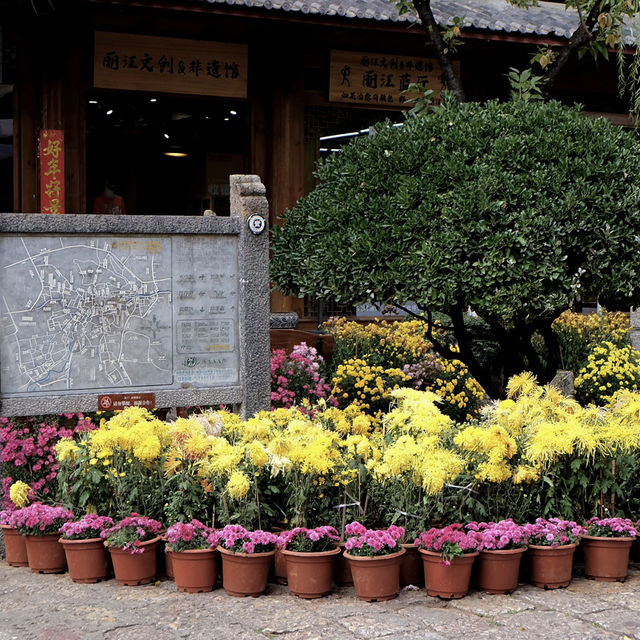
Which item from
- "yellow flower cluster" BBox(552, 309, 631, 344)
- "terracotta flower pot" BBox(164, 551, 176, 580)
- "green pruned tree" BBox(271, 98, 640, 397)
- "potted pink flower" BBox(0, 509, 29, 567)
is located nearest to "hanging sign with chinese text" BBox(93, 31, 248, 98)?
"yellow flower cluster" BBox(552, 309, 631, 344)

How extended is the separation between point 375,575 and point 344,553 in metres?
0.18

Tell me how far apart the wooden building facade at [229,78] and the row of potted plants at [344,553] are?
19.8 feet

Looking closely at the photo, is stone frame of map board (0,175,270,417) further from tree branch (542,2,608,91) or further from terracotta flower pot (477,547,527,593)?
tree branch (542,2,608,91)

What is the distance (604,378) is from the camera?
937 cm

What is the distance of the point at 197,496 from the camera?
500 centimetres

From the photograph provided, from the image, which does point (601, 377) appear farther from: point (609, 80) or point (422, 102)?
point (609, 80)

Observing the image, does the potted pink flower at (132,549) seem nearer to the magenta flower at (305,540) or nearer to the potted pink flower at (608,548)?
the magenta flower at (305,540)

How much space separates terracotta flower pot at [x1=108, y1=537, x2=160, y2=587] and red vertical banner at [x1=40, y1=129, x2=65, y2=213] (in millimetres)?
6227

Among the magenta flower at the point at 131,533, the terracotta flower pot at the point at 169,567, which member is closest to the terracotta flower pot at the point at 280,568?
the terracotta flower pot at the point at 169,567

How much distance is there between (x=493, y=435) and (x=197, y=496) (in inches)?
61.7

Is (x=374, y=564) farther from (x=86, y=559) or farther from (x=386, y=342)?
(x=386, y=342)

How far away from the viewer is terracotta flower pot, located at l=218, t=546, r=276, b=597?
4.62 meters

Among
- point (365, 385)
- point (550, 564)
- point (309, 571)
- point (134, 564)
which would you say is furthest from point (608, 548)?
point (365, 385)

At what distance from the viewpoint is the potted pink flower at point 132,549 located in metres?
4.80
